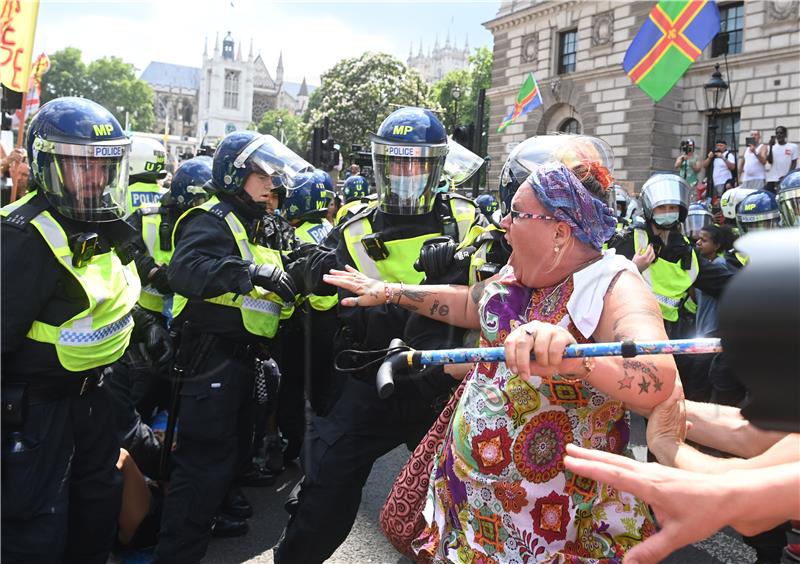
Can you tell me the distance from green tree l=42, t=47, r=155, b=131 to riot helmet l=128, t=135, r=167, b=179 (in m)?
82.2

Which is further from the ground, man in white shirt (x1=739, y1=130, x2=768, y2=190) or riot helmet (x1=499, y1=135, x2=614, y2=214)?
man in white shirt (x1=739, y1=130, x2=768, y2=190)

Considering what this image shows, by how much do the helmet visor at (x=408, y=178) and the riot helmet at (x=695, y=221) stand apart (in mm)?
3361

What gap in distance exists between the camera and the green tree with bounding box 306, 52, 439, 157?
45594 millimetres

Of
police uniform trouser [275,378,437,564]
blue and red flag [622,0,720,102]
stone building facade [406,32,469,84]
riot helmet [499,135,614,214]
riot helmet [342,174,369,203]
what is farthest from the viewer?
stone building facade [406,32,469,84]

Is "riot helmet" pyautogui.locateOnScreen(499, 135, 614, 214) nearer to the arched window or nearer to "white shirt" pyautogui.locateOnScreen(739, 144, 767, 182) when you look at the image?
"white shirt" pyautogui.locateOnScreen(739, 144, 767, 182)

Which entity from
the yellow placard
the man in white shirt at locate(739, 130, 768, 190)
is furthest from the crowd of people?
the man in white shirt at locate(739, 130, 768, 190)

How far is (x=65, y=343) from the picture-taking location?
290 centimetres

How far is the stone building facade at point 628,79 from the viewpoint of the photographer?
22.0m

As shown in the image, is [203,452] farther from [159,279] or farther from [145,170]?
[145,170]

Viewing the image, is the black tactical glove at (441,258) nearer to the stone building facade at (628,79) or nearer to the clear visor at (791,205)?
the clear visor at (791,205)

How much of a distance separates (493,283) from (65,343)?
1.71 m

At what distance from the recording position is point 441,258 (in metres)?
3.21

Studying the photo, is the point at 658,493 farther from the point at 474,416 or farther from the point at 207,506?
the point at 207,506

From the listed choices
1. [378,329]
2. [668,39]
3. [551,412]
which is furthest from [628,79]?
[551,412]
